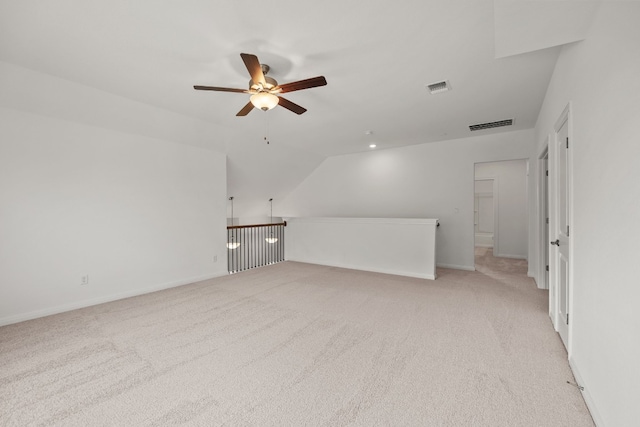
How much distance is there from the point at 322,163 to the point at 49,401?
649 centimetres

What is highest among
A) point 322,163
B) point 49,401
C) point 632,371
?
point 322,163

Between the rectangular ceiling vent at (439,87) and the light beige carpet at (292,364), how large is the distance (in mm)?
2714

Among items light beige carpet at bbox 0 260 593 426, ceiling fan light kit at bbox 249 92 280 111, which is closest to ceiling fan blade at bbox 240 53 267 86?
ceiling fan light kit at bbox 249 92 280 111

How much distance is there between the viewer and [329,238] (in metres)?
6.07

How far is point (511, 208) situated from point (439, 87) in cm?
535

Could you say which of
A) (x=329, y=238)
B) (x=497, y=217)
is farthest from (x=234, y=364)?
(x=497, y=217)

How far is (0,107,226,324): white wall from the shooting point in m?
3.05

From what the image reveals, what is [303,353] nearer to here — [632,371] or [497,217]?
[632,371]

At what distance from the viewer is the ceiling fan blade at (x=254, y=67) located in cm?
205

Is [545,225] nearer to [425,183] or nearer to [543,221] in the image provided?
[543,221]

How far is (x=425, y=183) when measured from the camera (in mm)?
5961

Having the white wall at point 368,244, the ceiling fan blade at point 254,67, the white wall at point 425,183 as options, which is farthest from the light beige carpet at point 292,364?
the ceiling fan blade at point 254,67

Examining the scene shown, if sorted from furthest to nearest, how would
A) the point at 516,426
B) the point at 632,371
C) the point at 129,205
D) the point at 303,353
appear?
1. the point at 129,205
2. the point at 303,353
3. the point at 516,426
4. the point at 632,371

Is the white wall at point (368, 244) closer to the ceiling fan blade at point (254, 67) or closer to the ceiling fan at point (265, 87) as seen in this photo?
the ceiling fan at point (265, 87)
